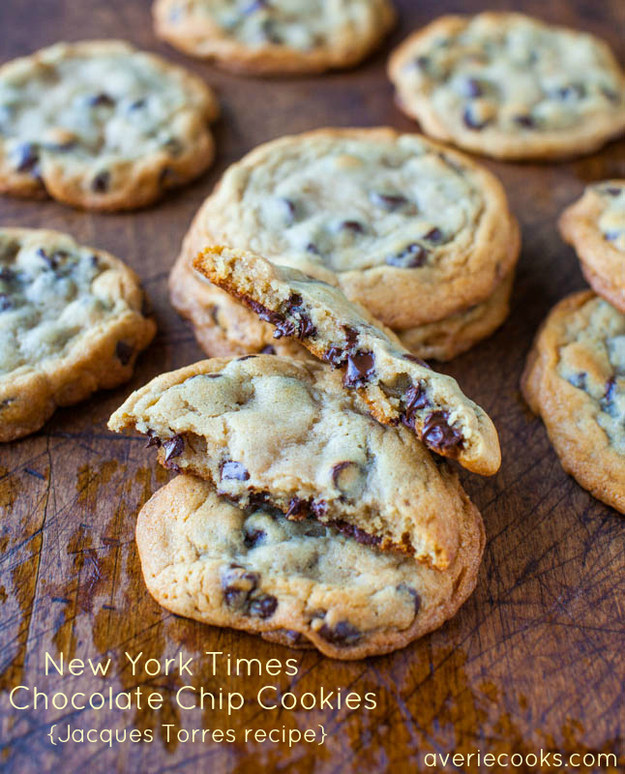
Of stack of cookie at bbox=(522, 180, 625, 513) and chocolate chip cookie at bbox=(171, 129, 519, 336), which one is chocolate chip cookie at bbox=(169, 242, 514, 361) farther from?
stack of cookie at bbox=(522, 180, 625, 513)

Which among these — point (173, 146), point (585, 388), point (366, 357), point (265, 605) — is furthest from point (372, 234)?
point (265, 605)

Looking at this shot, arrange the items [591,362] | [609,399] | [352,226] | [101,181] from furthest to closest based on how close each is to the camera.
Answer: [101,181] < [352,226] < [591,362] < [609,399]

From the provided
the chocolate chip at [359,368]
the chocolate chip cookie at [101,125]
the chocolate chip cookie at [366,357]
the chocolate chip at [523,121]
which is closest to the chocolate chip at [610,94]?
the chocolate chip at [523,121]

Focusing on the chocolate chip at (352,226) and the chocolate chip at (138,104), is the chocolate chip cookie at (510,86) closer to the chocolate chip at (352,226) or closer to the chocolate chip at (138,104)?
the chocolate chip at (352,226)

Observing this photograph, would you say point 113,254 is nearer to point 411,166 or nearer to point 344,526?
point 411,166

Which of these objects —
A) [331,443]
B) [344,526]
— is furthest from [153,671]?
[331,443]

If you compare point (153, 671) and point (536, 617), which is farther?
point (536, 617)

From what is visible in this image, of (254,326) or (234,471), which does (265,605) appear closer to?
(234,471)
